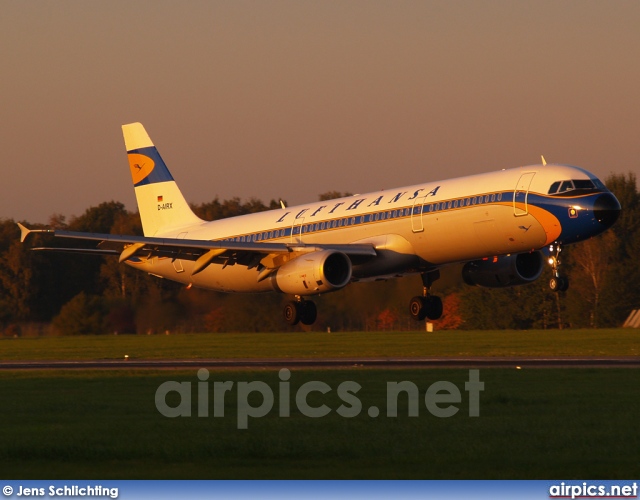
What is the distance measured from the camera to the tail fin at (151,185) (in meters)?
51.5

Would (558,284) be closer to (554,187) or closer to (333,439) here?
(554,187)

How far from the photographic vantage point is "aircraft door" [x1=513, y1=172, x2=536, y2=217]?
119 feet

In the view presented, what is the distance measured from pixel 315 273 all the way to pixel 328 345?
8308mm

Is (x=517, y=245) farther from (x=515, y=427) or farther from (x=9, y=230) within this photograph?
(x=9, y=230)

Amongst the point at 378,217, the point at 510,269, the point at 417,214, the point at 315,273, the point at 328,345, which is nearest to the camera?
the point at 417,214

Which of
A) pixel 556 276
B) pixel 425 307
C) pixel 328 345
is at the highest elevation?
pixel 556 276

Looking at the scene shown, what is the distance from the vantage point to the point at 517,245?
3706cm

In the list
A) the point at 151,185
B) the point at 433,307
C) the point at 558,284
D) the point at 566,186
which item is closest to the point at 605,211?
the point at 566,186

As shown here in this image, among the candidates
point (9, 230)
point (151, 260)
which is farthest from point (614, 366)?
point (9, 230)

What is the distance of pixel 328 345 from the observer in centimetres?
4681

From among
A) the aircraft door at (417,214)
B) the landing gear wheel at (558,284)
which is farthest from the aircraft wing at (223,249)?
the landing gear wheel at (558,284)

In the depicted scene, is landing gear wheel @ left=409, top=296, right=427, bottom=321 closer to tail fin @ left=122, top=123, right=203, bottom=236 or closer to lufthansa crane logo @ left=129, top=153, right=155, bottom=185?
tail fin @ left=122, top=123, right=203, bottom=236

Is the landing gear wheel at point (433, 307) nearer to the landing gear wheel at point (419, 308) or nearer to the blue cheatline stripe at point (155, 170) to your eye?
the landing gear wheel at point (419, 308)

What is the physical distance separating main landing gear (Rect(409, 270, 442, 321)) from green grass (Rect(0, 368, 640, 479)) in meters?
16.4
